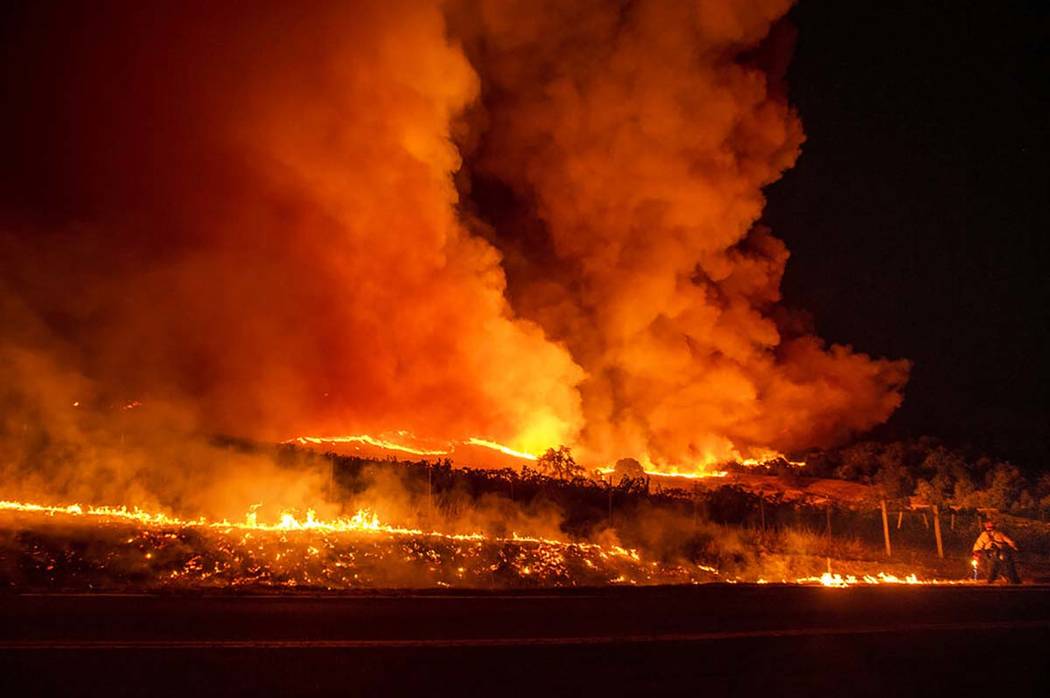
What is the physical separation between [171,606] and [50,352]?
1331 centimetres

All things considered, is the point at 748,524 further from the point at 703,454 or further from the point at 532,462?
the point at 703,454

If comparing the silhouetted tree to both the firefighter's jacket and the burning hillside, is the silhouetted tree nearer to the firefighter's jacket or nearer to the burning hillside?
the burning hillside

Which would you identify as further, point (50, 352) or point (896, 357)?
point (896, 357)

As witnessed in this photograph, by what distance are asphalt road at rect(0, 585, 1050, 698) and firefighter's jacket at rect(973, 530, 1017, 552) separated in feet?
20.7

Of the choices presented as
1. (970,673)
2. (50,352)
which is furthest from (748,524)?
(50,352)

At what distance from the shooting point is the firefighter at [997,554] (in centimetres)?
1725

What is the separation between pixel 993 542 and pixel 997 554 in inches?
10.7

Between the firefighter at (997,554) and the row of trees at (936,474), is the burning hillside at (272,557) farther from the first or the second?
the row of trees at (936,474)

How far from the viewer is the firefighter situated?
56.6 ft

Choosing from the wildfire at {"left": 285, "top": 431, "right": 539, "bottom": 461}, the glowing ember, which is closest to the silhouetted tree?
the glowing ember

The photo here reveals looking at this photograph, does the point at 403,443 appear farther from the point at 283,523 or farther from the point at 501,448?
the point at 283,523

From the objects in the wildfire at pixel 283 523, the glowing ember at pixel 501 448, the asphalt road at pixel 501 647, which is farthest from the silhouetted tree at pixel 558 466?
the asphalt road at pixel 501 647

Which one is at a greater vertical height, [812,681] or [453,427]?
[453,427]

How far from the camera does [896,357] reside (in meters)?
54.4
